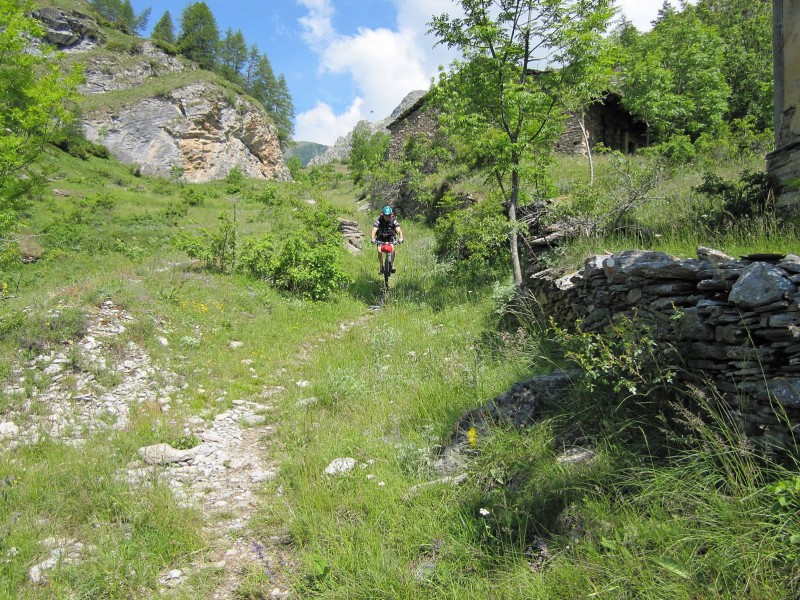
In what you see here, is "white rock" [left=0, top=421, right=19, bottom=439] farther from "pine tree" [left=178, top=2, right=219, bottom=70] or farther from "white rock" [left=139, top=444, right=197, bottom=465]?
"pine tree" [left=178, top=2, right=219, bottom=70]

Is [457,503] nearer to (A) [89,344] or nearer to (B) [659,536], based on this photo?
(B) [659,536]

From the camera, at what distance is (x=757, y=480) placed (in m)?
2.38

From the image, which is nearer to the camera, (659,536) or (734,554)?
(734,554)

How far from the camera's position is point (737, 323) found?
2.85 metres

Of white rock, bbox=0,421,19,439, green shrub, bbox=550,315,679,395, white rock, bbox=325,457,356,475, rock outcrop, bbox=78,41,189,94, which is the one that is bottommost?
white rock, bbox=325,457,356,475

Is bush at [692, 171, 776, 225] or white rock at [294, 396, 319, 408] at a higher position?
bush at [692, 171, 776, 225]

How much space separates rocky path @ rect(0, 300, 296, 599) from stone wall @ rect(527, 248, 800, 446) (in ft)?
10.1

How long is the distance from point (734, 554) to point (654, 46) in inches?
1125

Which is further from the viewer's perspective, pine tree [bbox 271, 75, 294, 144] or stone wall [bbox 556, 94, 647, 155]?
pine tree [bbox 271, 75, 294, 144]

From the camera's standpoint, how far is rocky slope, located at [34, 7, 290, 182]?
39594mm

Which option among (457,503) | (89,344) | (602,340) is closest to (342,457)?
(457,503)

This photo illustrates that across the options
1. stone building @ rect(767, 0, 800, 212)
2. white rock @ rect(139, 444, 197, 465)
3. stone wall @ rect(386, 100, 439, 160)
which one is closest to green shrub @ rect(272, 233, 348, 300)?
white rock @ rect(139, 444, 197, 465)

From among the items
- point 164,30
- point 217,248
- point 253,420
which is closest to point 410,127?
point 217,248

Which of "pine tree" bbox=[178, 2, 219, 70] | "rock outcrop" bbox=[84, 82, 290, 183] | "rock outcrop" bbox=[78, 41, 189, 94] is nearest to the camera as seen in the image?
"rock outcrop" bbox=[84, 82, 290, 183]
